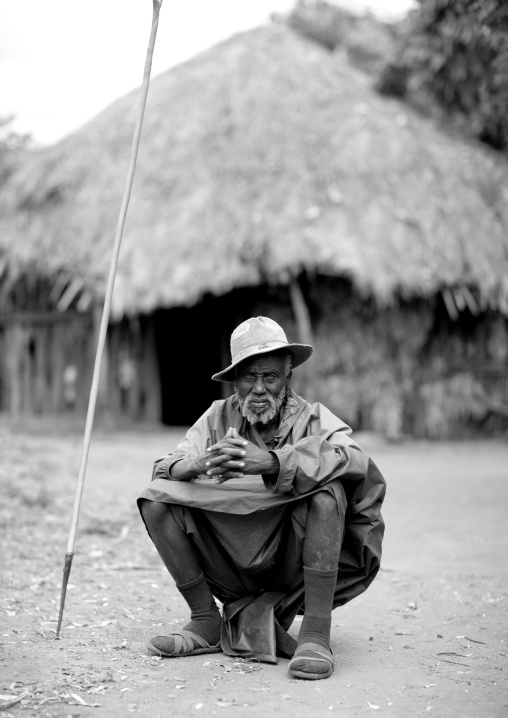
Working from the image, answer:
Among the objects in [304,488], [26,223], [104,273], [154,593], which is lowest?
[154,593]

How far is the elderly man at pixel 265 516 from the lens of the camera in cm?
318

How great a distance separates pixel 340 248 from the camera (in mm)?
11500

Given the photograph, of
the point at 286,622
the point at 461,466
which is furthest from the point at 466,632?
the point at 461,466

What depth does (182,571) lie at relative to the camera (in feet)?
11.1

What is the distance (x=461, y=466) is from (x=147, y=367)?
216 inches

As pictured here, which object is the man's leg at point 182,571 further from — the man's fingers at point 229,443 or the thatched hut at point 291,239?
the thatched hut at point 291,239

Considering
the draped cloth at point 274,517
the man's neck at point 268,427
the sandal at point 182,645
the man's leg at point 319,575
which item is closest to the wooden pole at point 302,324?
the man's neck at point 268,427

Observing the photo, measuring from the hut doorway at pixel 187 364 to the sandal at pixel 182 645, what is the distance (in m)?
12.6

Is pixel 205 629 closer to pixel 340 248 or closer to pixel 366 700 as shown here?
pixel 366 700

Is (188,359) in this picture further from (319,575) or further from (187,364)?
(319,575)

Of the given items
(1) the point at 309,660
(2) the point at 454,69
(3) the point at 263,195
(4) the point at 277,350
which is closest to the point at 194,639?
(1) the point at 309,660

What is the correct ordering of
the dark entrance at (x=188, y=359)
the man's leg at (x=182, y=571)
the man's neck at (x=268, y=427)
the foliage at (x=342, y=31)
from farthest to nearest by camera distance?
the foliage at (x=342, y=31), the dark entrance at (x=188, y=359), the man's neck at (x=268, y=427), the man's leg at (x=182, y=571)

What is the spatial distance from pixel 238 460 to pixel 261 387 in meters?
0.44

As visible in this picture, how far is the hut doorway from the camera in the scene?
16.6 m
